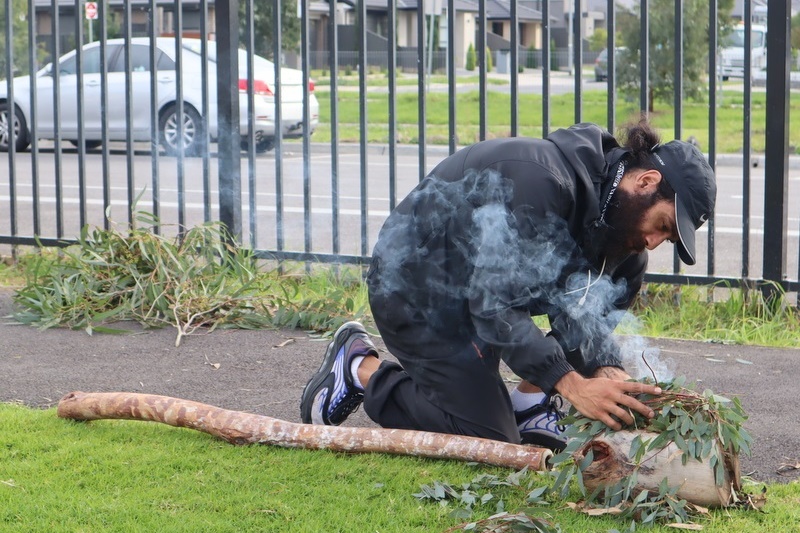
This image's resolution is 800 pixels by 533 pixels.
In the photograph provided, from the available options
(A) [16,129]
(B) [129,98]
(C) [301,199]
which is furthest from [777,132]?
(A) [16,129]

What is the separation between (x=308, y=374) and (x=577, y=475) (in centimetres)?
190

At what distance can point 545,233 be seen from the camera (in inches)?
135

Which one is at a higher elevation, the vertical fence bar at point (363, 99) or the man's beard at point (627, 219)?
the vertical fence bar at point (363, 99)

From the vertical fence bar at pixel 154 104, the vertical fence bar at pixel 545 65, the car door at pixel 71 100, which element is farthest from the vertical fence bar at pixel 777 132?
the car door at pixel 71 100

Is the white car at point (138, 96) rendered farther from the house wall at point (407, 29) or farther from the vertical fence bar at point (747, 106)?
the house wall at point (407, 29)

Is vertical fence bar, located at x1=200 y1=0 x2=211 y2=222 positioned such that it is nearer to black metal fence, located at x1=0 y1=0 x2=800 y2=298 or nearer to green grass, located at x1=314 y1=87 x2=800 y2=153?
black metal fence, located at x1=0 y1=0 x2=800 y2=298

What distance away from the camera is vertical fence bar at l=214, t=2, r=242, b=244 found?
645cm

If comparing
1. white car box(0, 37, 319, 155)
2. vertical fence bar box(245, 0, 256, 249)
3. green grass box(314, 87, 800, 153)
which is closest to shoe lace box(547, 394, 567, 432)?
vertical fence bar box(245, 0, 256, 249)

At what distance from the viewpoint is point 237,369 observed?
4906 mm

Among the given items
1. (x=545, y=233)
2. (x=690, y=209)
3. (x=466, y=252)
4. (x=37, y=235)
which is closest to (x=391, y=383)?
(x=466, y=252)

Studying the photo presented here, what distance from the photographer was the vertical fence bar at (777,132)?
5586 millimetres

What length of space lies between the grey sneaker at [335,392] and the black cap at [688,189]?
4.61 ft

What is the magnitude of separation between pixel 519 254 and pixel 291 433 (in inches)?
39.2

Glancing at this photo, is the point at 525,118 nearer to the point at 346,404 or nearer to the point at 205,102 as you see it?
the point at 205,102
